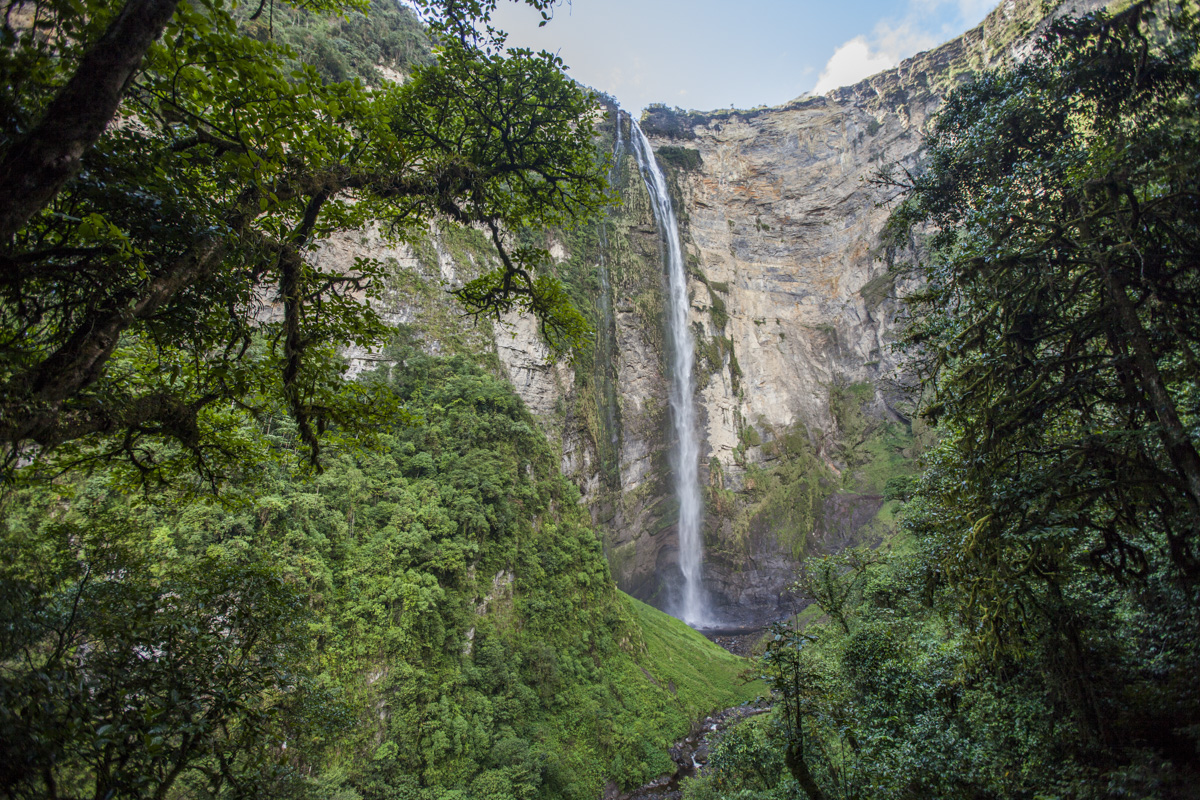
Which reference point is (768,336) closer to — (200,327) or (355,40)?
(355,40)

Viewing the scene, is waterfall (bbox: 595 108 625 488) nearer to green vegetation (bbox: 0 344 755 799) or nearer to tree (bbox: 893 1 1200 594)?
green vegetation (bbox: 0 344 755 799)

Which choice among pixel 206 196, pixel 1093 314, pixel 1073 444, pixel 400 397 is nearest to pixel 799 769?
pixel 1073 444

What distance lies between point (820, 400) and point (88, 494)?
37844 mm

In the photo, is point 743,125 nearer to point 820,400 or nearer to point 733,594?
point 820,400

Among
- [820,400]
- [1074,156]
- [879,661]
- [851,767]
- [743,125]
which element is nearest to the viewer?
[1074,156]

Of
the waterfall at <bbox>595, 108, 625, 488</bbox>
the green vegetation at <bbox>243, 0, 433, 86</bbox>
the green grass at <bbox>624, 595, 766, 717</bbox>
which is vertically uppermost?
the green vegetation at <bbox>243, 0, 433, 86</bbox>

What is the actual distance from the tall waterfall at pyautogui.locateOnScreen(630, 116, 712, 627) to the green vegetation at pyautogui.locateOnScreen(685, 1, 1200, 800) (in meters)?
25.9

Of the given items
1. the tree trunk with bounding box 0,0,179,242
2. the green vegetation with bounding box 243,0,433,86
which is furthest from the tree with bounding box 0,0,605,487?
the green vegetation with bounding box 243,0,433,86

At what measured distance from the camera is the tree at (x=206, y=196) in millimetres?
2291

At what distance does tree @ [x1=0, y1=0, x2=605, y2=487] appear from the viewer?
2.29 m

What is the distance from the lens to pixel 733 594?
32688 millimetres

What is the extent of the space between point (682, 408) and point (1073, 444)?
2961 cm

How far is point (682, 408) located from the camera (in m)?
33.9

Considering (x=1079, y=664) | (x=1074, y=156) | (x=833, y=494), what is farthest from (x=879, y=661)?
(x=833, y=494)
